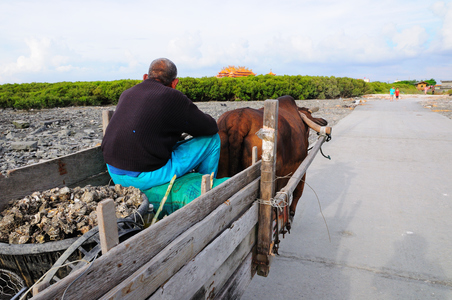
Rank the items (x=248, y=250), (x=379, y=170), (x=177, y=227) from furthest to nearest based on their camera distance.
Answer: (x=379, y=170) < (x=248, y=250) < (x=177, y=227)

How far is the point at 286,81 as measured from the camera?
29.5 metres

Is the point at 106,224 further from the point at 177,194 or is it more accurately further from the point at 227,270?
the point at 177,194

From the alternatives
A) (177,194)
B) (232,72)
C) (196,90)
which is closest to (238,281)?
(177,194)

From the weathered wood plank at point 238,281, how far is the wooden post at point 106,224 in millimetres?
821

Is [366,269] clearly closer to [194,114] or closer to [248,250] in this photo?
[248,250]

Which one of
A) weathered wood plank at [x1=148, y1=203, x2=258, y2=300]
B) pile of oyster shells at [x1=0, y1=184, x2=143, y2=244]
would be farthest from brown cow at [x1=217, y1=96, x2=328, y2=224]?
pile of oyster shells at [x1=0, y1=184, x2=143, y2=244]

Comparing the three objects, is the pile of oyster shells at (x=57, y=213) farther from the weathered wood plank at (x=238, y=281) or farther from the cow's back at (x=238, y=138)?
the cow's back at (x=238, y=138)

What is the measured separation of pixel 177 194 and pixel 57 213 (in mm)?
769

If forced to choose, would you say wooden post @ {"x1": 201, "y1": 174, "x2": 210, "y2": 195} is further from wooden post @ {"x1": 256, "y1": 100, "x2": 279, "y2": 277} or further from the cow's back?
the cow's back

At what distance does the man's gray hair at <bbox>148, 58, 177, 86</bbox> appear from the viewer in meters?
2.51

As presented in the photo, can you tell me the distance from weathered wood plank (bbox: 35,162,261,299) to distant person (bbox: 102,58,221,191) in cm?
84

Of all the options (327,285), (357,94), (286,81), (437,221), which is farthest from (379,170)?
(357,94)

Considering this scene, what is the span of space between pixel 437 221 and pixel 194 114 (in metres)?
3.70

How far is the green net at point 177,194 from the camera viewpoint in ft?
7.30
